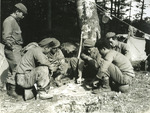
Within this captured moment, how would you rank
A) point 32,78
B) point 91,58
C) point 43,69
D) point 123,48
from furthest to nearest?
point 123,48 < point 91,58 < point 43,69 < point 32,78

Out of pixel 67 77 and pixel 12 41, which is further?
pixel 67 77

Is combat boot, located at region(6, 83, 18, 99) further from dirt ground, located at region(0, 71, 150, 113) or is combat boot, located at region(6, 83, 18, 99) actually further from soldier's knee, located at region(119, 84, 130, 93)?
soldier's knee, located at region(119, 84, 130, 93)

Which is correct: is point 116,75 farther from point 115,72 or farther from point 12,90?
point 12,90

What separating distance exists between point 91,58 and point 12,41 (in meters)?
2.09

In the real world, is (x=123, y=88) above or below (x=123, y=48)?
below

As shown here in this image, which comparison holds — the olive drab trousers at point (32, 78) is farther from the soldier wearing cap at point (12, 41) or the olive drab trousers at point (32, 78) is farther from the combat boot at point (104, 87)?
the combat boot at point (104, 87)

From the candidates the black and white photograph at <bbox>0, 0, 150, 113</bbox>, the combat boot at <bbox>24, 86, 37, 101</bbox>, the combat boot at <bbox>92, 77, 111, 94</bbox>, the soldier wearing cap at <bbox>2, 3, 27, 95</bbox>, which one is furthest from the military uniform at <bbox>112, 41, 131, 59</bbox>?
the soldier wearing cap at <bbox>2, 3, 27, 95</bbox>

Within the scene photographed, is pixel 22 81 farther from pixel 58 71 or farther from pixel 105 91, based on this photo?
pixel 105 91

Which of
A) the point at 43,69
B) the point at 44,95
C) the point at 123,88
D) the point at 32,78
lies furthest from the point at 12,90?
the point at 123,88

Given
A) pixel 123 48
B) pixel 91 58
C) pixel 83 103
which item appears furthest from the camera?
pixel 123 48

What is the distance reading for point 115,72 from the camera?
213 inches

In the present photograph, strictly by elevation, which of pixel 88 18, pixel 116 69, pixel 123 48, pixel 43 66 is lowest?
pixel 116 69

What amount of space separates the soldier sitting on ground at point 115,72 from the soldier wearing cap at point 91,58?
0.25 metres

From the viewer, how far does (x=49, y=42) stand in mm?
5559
